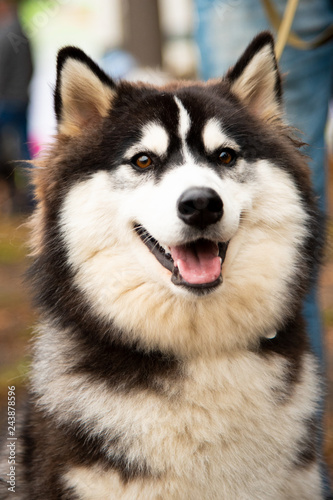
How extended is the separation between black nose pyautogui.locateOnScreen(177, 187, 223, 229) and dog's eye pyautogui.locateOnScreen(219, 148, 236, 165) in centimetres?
41

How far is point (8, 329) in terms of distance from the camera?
20.7 feet

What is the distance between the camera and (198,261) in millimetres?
2645

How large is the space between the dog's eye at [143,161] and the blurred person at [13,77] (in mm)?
6681

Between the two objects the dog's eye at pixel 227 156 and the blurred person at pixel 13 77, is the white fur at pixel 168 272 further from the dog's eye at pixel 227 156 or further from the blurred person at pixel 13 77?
the blurred person at pixel 13 77

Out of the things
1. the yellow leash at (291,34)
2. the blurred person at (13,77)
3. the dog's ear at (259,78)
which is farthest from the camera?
the blurred person at (13,77)

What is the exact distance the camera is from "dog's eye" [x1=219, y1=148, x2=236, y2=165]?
282cm

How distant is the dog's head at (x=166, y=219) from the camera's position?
2.64m

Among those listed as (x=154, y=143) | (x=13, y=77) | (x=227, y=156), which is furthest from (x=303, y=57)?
(x=13, y=77)

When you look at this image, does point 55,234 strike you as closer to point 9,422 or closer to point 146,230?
point 146,230

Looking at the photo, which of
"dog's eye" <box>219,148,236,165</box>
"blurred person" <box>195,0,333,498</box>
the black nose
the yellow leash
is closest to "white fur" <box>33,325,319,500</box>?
A: the black nose

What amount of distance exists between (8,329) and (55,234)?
3.81 meters

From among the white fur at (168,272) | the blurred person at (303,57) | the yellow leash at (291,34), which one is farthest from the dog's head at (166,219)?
the blurred person at (303,57)

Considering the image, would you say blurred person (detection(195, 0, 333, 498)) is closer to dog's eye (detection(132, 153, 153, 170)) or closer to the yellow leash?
the yellow leash

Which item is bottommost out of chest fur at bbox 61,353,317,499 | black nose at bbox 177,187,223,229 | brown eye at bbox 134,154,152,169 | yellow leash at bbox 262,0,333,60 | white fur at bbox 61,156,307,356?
chest fur at bbox 61,353,317,499
